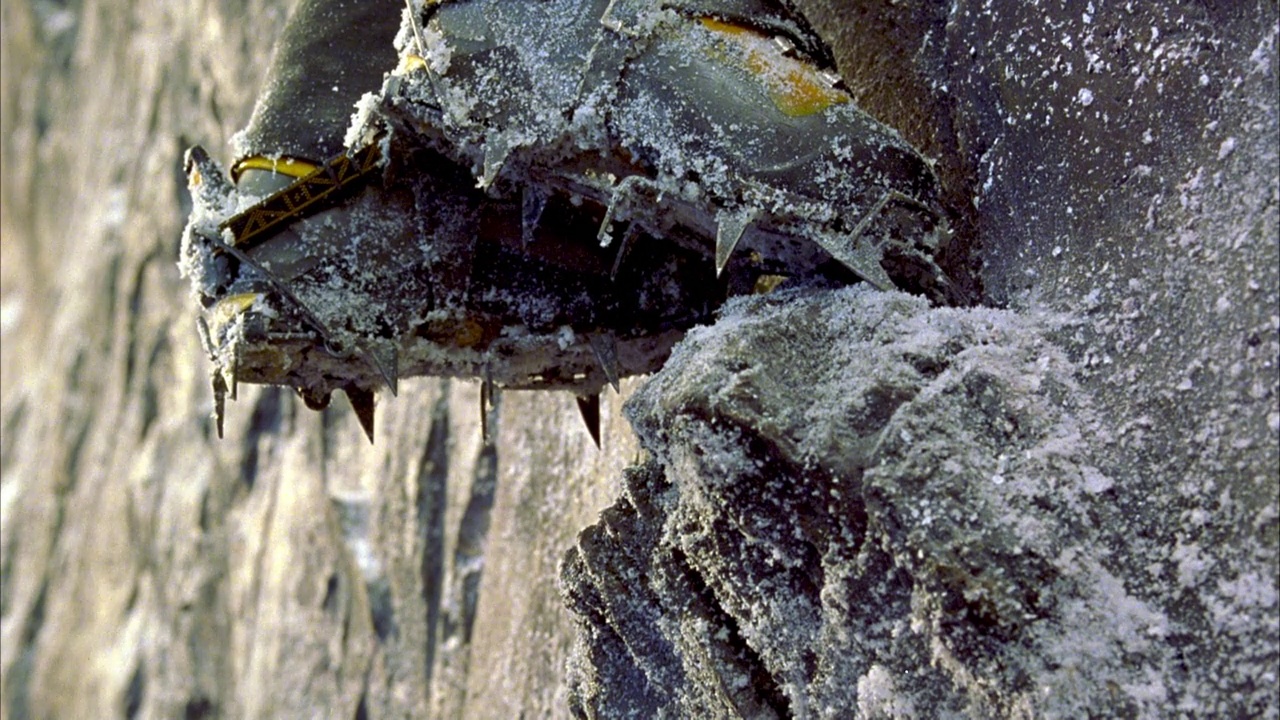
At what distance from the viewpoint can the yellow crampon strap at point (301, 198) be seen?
1.00 meters

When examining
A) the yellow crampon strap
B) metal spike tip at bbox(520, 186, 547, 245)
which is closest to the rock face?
metal spike tip at bbox(520, 186, 547, 245)

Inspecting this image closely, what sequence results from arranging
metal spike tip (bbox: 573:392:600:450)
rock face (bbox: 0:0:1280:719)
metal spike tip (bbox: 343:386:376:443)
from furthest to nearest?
metal spike tip (bbox: 573:392:600:450) → metal spike tip (bbox: 343:386:376:443) → rock face (bbox: 0:0:1280:719)

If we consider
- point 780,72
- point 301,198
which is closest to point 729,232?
point 780,72

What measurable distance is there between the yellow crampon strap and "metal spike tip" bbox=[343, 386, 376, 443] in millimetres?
182

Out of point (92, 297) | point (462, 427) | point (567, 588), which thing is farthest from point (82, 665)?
point (567, 588)

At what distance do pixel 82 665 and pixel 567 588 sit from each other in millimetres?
3002

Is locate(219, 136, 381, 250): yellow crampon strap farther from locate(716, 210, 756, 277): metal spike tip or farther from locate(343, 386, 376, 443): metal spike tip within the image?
locate(716, 210, 756, 277): metal spike tip

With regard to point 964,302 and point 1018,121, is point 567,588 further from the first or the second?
point 1018,121

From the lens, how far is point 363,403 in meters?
1.14

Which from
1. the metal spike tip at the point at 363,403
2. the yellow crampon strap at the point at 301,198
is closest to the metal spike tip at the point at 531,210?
the yellow crampon strap at the point at 301,198

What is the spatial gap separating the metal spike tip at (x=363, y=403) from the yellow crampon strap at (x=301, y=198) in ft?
0.60

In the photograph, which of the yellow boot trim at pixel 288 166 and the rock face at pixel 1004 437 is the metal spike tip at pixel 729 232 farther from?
the yellow boot trim at pixel 288 166

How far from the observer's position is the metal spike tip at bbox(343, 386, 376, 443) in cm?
112

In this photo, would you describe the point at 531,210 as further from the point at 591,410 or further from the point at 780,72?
the point at 591,410
